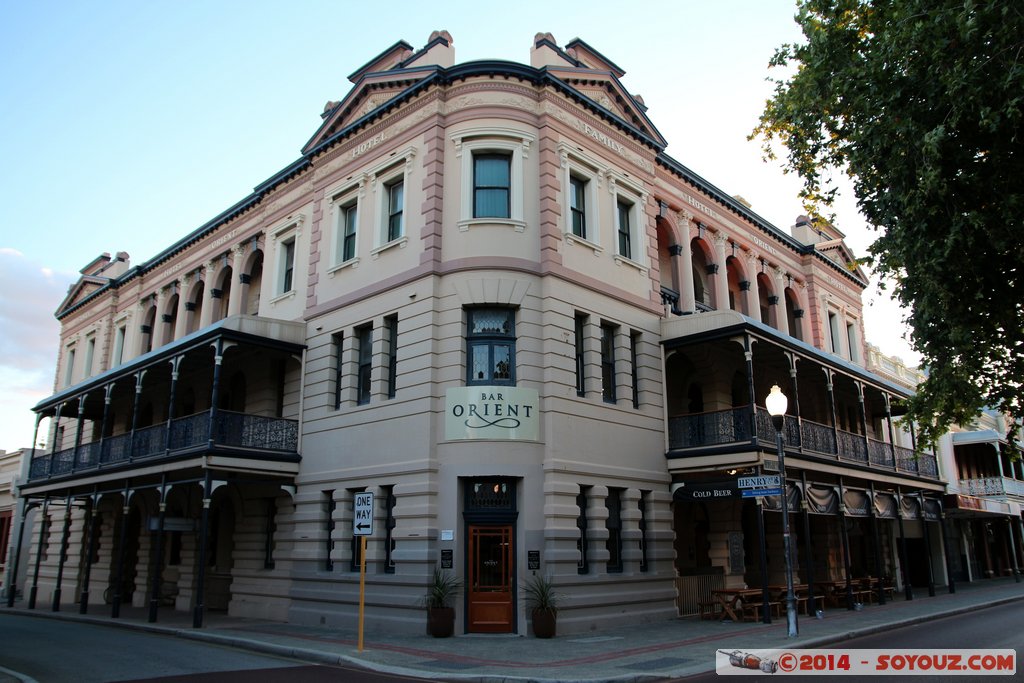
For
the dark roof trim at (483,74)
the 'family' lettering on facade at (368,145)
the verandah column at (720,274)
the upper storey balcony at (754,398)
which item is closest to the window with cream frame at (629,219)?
the dark roof trim at (483,74)

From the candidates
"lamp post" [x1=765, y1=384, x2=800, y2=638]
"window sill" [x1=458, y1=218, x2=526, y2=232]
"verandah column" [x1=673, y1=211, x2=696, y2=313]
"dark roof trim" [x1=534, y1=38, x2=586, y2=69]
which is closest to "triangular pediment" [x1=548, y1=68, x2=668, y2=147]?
"dark roof trim" [x1=534, y1=38, x2=586, y2=69]

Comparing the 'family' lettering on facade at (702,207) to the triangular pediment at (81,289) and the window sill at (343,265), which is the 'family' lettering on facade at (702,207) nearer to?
the window sill at (343,265)

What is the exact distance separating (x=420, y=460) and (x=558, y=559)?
3741 millimetres

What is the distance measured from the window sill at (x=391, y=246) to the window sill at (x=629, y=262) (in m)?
5.60

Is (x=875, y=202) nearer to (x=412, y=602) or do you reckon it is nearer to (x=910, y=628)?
(x=910, y=628)

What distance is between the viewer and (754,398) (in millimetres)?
21109

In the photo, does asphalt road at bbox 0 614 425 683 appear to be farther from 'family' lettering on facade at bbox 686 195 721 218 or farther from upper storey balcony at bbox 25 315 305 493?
'family' lettering on facade at bbox 686 195 721 218

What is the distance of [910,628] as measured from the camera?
18.5 metres

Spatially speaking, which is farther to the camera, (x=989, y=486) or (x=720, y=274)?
(x=989, y=486)

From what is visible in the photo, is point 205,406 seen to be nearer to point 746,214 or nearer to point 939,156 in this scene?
point 746,214

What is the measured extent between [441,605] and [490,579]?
50.7 inches

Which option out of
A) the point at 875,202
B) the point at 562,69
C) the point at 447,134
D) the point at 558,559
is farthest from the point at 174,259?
the point at 875,202

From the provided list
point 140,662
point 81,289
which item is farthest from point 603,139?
point 81,289

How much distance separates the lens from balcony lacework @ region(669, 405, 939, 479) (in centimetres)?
1991
